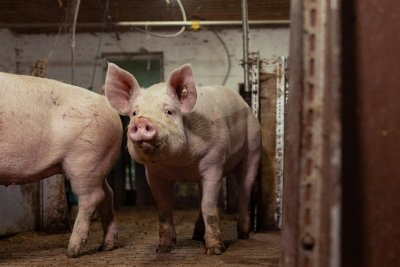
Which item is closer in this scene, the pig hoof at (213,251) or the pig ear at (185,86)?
the pig ear at (185,86)

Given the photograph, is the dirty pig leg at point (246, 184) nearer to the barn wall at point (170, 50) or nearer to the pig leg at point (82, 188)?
the pig leg at point (82, 188)

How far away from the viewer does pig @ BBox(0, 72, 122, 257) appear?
346cm

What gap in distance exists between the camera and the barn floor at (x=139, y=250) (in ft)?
11.1

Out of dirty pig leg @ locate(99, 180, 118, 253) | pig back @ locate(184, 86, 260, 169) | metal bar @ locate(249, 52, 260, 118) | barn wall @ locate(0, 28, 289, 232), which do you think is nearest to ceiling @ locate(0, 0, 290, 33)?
barn wall @ locate(0, 28, 289, 232)

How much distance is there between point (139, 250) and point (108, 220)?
392mm

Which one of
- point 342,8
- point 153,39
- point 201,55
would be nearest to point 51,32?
point 153,39

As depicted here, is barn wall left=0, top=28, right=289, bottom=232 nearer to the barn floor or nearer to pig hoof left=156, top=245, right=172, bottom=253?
the barn floor

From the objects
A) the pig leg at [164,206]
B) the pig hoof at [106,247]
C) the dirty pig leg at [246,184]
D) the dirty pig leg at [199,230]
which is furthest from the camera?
the dirty pig leg at [246,184]

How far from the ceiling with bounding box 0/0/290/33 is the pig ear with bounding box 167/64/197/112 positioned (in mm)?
4204

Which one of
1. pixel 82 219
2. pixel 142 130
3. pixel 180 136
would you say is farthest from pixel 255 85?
pixel 142 130

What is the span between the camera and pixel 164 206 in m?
3.87

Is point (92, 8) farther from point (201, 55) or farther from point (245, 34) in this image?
point (245, 34)

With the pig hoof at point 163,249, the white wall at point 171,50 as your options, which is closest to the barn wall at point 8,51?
the white wall at point 171,50

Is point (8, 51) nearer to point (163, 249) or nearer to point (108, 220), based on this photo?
point (108, 220)
